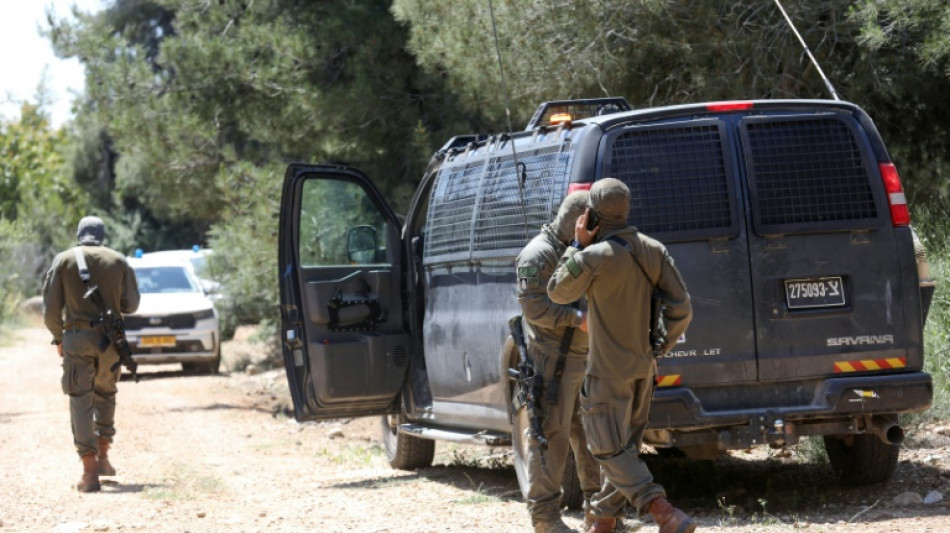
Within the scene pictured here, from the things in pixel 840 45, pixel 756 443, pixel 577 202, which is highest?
pixel 840 45

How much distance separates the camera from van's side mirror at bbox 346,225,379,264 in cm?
1053

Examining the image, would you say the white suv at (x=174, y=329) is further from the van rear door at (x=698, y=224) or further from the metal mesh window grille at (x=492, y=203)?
the van rear door at (x=698, y=224)

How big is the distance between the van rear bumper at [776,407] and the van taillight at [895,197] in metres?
0.86

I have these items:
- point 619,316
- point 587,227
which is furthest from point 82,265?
point 619,316

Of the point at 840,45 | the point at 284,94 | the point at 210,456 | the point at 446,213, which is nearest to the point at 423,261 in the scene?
the point at 446,213

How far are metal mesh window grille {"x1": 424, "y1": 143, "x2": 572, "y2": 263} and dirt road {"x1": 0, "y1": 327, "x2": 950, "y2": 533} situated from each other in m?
1.67

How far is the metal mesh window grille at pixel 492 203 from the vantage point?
25.8 ft

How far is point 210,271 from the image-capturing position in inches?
841

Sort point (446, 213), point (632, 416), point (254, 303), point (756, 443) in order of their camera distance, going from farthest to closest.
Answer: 1. point (254, 303)
2. point (446, 213)
3. point (756, 443)
4. point (632, 416)

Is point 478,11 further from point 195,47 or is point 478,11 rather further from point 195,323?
point 195,323

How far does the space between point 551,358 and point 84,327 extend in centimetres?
474

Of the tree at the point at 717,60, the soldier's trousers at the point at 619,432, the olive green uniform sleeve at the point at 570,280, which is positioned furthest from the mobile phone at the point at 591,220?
the tree at the point at 717,60

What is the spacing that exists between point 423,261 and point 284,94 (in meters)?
7.73

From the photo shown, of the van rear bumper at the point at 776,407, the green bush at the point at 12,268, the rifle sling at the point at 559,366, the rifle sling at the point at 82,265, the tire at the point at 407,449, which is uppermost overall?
the rifle sling at the point at 82,265
